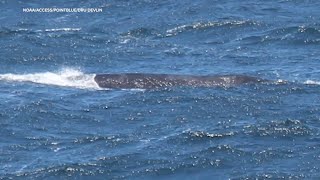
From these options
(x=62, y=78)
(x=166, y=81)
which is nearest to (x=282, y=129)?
(x=166, y=81)

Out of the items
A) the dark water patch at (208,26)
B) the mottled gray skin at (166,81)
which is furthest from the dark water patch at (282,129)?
the dark water patch at (208,26)

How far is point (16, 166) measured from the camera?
44250 mm

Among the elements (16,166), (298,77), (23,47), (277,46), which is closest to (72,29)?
(23,47)

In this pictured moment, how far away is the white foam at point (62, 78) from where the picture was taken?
57997 millimetres

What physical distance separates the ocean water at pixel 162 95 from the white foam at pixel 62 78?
9 cm

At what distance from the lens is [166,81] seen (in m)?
56.8

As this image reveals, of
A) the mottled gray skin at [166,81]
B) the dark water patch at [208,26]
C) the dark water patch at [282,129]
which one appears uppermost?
the dark water patch at [208,26]

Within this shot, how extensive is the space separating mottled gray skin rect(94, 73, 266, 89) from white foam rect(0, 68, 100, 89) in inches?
33.2

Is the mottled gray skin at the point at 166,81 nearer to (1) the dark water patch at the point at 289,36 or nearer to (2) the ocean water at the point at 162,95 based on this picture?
(2) the ocean water at the point at 162,95

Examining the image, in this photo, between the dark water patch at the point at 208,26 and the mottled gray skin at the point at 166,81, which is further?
the dark water patch at the point at 208,26

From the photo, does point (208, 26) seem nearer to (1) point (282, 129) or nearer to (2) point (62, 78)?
(2) point (62, 78)

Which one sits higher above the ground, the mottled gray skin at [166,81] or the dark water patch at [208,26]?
the dark water patch at [208,26]

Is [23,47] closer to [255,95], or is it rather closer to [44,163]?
[255,95]

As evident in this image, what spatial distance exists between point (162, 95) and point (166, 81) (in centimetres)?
253
